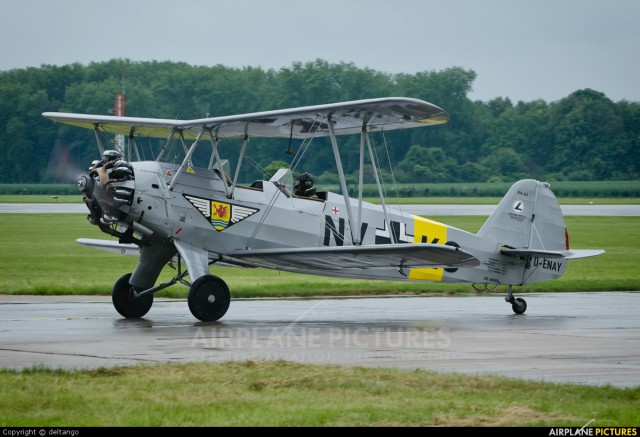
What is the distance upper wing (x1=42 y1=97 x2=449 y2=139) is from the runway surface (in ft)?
10.2

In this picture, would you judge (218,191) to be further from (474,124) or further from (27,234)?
(474,124)

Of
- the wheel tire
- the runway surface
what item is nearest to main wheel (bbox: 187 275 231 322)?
the runway surface

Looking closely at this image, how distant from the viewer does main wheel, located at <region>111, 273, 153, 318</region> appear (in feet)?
55.3

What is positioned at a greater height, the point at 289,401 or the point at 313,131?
the point at 313,131

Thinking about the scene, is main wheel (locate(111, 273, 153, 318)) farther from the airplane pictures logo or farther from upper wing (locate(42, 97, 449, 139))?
upper wing (locate(42, 97, 449, 139))

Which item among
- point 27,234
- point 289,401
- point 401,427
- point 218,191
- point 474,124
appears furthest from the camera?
point 474,124

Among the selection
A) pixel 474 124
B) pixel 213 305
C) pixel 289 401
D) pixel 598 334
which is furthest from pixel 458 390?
pixel 474 124

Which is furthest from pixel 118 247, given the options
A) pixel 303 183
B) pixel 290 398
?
pixel 290 398

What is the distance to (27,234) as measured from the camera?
4084 cm

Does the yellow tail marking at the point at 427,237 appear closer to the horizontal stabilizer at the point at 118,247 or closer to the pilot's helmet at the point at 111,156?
the horizontal stabilizer at the point at 118,247

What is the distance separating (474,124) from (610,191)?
1664cm

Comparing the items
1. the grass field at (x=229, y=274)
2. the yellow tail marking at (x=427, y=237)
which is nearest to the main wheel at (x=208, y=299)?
the yellow tail marking at (x=427, y=237)

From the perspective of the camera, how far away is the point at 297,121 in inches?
679

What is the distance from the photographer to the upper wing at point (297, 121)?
15.7m
